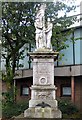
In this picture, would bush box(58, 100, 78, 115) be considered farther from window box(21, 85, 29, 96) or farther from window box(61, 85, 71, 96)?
window box(21, 85, 29, 96)

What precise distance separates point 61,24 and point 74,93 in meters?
5.05

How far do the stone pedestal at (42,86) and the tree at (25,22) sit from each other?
12.6ft

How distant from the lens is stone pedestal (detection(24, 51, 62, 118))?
13995mm

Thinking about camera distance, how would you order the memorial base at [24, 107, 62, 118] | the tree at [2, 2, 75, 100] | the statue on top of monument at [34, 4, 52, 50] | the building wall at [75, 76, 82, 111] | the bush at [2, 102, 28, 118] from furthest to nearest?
the building wall at [75, 76, 82, 111] → the tree at [2, 2, 75, 100] → the bush at [2, 102, 28, 118] → the statue on top of monument at [34, 4, 52, 50] → the memorial base at [24, 107, 62, 118]

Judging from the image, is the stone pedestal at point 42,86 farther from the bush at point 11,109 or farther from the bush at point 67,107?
the bush at point 67,107

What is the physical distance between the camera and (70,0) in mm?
19484

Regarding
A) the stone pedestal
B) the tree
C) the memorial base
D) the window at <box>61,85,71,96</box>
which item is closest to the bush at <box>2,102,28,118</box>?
the tree

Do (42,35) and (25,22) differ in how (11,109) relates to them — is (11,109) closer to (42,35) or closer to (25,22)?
(25,22)

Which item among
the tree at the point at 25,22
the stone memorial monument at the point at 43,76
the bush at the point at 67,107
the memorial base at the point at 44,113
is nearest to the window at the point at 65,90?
the bush at the point at 67,107

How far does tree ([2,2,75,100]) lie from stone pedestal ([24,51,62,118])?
385 centimetres

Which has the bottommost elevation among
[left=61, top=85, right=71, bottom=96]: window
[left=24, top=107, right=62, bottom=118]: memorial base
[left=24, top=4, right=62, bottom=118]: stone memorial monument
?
[left=24, top=107, right=62, bottom=118]: memorial base

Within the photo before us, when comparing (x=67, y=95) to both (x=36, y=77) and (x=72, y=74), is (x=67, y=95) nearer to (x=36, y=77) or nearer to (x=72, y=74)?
(x=72, y=74)

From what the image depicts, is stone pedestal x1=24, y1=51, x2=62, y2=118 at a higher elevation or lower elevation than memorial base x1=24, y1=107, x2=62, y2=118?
higher

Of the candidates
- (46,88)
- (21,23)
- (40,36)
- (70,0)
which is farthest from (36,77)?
(70,0)
